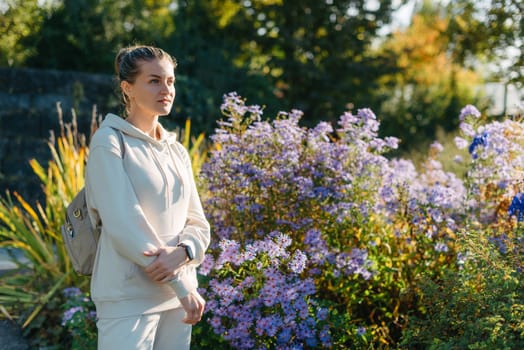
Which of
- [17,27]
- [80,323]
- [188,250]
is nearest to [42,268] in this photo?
[80,323]

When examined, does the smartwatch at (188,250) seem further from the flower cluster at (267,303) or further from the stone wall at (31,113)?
the stone wall at (31,113)

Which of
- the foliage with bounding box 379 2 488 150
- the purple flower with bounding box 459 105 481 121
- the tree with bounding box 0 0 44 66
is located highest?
the foliage with bounding box 379 2 488 150

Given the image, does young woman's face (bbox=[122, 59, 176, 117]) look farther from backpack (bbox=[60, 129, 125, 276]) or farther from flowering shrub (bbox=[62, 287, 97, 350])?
flowering shrub (bbox=[62, 287, 97, 350])

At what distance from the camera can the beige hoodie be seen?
6.35ft

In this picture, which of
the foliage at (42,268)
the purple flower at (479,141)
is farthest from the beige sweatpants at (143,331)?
the purple flower at (479,141)

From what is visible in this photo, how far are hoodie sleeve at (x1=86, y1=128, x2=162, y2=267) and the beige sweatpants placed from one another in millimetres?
220

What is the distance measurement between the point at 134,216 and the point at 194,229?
313 mm

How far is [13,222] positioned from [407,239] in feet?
9.35

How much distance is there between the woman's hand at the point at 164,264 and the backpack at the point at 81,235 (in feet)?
1.00

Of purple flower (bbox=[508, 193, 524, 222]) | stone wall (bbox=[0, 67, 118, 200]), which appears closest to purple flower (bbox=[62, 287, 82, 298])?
purple flower (bbox=[508, 193, 524, 222])

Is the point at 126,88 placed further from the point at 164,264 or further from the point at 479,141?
the point at 479,141

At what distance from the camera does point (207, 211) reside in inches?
146

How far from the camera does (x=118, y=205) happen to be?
1.92 m

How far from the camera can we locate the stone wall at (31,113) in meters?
7.03
